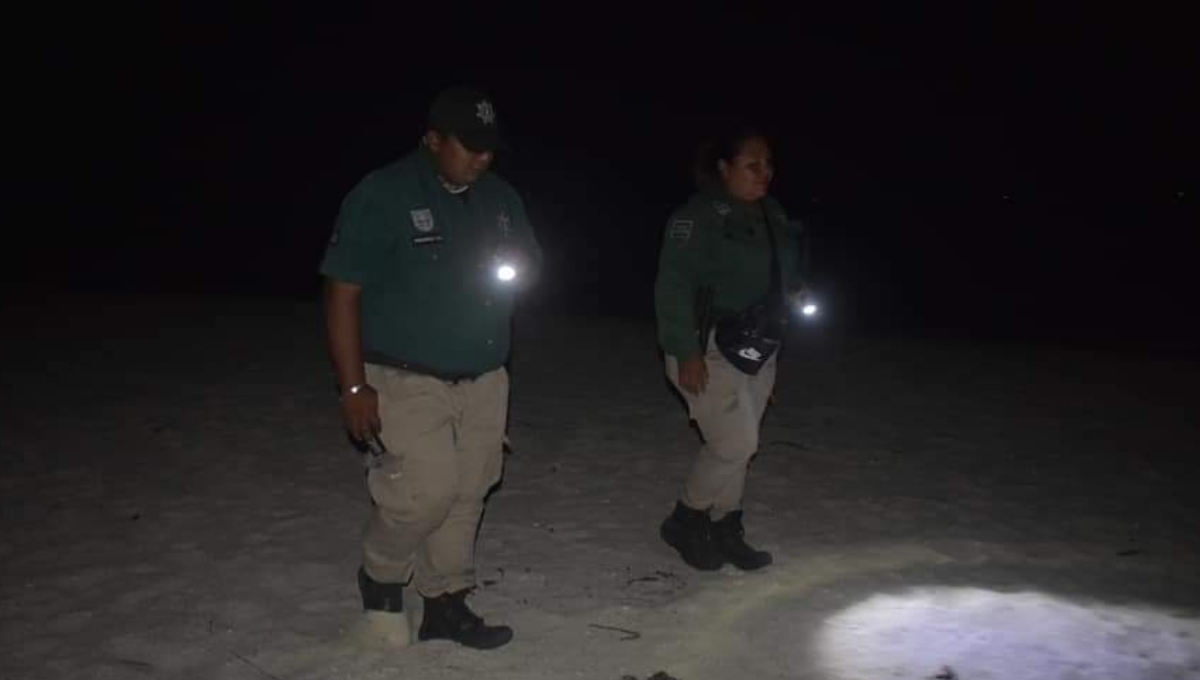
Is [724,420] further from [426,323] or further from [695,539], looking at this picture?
[426,323]

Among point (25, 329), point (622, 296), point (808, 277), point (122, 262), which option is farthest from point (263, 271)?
point (808, 277)

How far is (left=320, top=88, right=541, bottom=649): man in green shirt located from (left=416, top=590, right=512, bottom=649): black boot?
16 centimetres

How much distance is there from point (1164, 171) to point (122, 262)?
42.9 metres

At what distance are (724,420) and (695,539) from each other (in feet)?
2.14

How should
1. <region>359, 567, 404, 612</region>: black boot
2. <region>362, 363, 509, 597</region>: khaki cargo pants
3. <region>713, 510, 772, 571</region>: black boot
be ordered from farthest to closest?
<region>713, 510, 772, 571</region>: black boot
<region>359, 567, 404, 612</region>: black boot
<region>362, 363, 509, 597</region>: khaki cargo pants

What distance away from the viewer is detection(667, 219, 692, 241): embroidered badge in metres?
4.98

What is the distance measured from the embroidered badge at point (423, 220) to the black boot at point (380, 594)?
1273 mm

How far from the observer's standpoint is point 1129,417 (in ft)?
29.1

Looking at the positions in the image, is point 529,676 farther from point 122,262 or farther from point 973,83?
point 973,83

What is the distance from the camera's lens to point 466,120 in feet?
13.0

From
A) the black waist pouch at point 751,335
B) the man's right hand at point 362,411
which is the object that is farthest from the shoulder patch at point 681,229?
the man's right hand at point 362,411

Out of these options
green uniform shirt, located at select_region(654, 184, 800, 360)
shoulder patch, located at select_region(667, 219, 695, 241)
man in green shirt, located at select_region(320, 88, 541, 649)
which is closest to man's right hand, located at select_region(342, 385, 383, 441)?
→ man in green shirt, located at select_region(320, 88, 541, 649)

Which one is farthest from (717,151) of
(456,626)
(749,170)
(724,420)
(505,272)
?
(456,626)

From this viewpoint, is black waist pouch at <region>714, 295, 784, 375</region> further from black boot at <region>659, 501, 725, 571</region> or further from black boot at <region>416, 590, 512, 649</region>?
black boot at <region>416, 590, 512, 649</region>
